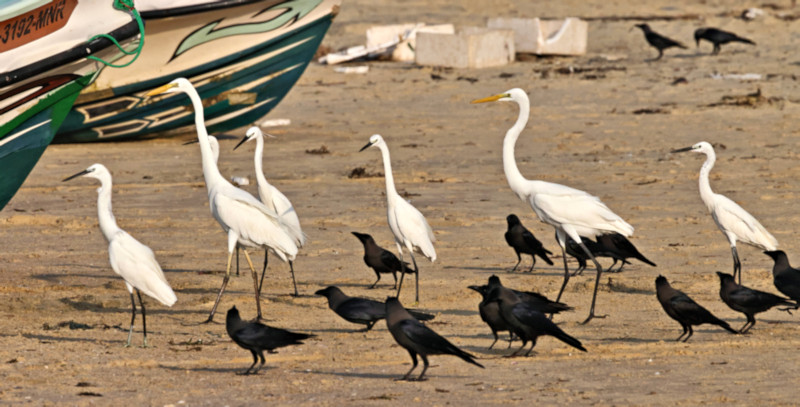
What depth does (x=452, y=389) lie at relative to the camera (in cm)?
646

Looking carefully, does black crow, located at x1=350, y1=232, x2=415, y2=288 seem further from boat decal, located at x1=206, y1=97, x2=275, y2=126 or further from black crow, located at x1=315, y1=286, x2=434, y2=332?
boat decal, located at x1=206, y1=97, x2=275, y2=126

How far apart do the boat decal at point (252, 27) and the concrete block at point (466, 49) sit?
752cm

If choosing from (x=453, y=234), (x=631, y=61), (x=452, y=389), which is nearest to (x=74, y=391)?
(x=452, y=389)

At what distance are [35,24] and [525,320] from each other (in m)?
4.52

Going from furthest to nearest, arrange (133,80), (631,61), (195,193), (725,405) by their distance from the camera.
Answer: (631,61), (133,80), (195,193), (725,405)

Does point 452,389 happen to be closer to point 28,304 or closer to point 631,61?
point 28,304

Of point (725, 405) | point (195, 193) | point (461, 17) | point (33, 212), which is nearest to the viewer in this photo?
point (725, 405)

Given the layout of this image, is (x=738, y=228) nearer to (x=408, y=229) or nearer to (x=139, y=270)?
(x=408, y=229)

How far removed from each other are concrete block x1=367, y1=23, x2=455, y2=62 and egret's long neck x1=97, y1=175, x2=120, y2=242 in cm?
1681

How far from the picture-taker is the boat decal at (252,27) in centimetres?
1512

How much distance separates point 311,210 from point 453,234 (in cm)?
182

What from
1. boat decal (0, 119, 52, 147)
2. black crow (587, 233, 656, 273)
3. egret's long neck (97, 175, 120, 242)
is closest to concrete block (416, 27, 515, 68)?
black crow (587, 233, 656, 273)

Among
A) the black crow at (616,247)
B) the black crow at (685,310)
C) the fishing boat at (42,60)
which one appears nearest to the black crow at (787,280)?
the black crow at (685,310)

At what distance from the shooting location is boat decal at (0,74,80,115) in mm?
8766
